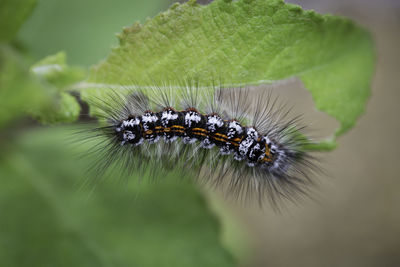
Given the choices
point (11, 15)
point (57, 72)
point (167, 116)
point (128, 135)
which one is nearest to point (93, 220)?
point (128, 135)

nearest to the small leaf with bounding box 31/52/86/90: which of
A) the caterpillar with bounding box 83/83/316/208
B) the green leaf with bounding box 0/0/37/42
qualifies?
the caterpillar with bounding box 83/83/316/208

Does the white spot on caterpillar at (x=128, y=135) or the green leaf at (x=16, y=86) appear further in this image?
the white spot on caterpillar at (x=128, y=135)

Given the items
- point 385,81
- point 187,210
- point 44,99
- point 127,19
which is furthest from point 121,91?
point 385,81

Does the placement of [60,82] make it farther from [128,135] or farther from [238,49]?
[238,49]

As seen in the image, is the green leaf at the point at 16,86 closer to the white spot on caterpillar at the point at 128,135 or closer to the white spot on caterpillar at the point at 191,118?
the white spot on caterpillar at the point at 128,135

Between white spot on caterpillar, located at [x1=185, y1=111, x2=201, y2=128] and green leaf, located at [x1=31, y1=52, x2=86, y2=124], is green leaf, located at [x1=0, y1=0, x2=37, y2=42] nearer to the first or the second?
green leaf, located at [x1=31, y1=52, x2=86, y2=124]

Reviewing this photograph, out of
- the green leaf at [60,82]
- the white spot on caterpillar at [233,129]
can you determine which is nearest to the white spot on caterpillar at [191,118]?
the white spot on caterpillar at [233,129]
